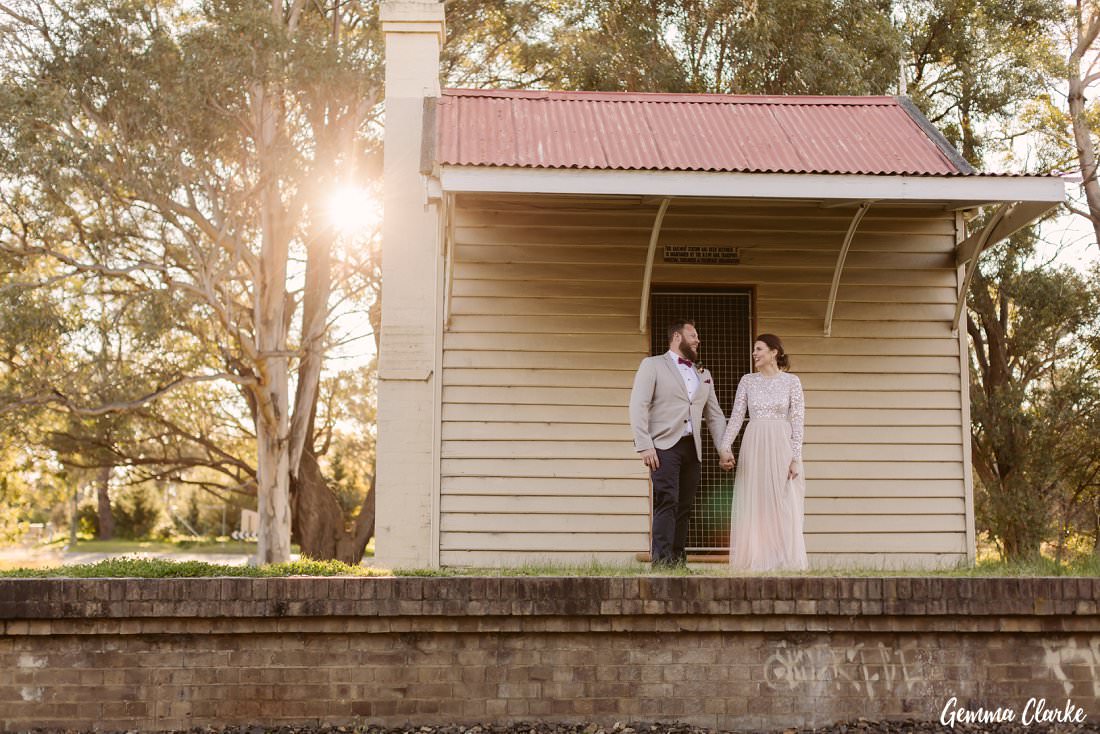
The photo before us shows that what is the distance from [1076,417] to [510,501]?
16215mm

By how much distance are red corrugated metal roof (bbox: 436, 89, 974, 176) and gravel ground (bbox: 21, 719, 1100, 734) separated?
176 inches

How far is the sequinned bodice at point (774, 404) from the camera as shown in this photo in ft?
27.5

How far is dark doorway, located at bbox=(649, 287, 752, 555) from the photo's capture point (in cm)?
1032

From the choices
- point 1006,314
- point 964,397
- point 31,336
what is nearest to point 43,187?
point 31,336

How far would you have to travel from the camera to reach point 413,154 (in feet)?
34.1

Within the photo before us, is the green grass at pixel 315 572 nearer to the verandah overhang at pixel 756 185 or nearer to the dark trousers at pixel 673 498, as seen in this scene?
the dark trousers at pixel 673 498

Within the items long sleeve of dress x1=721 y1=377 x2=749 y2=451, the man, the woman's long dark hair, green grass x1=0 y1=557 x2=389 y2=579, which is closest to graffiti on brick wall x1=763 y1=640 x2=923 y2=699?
the man

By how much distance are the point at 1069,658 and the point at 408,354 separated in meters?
5.92

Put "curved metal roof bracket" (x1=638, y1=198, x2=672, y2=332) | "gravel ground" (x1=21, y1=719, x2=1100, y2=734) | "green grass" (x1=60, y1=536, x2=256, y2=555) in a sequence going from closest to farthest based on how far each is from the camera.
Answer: "gravel ground" (x1=21, y1=719, x2=1100, y2=734)
"curved metal roof bracket" (x1=638, y1=198, x2=672, y2=332)
"green grass" (x1=60, y1=536, x2=256, y2=555)

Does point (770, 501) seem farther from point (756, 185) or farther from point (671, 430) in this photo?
point (756, 185)

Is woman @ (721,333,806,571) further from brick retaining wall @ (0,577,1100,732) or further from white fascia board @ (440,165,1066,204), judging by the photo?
brick retaining wall @ (0,577,1100,732)

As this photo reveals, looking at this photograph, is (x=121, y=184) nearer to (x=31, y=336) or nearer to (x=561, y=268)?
(x=31, y=336)

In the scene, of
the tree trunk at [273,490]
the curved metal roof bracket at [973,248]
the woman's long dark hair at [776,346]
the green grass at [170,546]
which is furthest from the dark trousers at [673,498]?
the green grass at [170,546]

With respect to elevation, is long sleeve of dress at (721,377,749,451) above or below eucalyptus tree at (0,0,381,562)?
below
